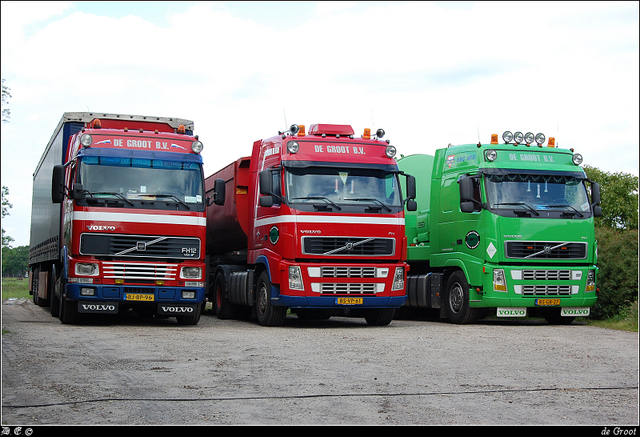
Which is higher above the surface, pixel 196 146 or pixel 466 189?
pixel 196 146

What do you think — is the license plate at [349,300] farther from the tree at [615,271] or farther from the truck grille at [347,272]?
the tree at [615,271]

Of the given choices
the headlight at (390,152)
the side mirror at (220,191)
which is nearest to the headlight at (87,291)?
the side mirror at (220,191)

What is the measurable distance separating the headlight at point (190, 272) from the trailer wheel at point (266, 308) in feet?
4.67

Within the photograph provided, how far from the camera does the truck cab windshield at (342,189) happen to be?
15695 millimetres

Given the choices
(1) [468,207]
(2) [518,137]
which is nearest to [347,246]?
(1) [468,207]

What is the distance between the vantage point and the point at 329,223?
15594 millimetres

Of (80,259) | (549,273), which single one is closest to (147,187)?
(80,259)

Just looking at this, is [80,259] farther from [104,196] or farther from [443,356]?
[443,356]

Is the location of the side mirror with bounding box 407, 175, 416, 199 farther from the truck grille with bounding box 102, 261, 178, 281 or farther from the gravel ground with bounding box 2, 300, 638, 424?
the truck grille with bounding box 102, 261, 178, 281

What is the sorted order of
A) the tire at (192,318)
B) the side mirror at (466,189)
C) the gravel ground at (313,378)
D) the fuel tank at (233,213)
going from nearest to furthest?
1. the gravel ground at (313,378)
2. the tire at (192,318)
3. the side mirror at (466,189)
4. the fuel tank at (233,213)

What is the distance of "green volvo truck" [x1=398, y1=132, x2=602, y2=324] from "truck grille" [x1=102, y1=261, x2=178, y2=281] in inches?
244

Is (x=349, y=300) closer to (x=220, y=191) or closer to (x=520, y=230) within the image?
(x=220, y=191)

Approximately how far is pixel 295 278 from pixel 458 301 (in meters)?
4.53

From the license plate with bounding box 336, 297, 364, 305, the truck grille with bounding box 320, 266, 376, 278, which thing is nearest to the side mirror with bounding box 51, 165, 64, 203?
the truck grille with bounding box 320, 266, 376, 278
